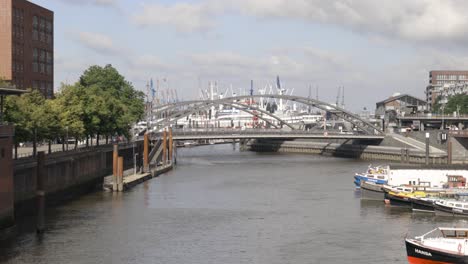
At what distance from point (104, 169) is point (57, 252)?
44562 mm

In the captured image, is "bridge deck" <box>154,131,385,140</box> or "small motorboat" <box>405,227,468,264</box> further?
"bridge deck" <box>154,131,385,140</box>

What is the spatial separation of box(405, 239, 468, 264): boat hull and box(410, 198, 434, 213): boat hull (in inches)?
A: 750

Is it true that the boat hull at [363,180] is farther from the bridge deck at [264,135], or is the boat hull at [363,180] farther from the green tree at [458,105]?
the green tree at [458,105]

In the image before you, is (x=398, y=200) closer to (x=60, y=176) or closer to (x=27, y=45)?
(x=60, y=176)

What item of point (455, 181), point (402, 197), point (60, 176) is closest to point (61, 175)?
point (60, 176)

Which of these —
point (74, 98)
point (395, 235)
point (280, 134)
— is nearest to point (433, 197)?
point (395, 235)

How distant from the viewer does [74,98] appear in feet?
267

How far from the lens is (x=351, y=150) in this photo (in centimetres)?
14025

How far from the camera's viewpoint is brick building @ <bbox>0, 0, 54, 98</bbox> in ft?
285

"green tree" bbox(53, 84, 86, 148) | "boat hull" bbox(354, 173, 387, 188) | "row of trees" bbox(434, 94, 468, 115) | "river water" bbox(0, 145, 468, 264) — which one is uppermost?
"row of trees" bbox(434, 94, 468, 115)

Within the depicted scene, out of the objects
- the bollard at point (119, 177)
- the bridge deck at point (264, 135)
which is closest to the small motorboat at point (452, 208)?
the bollard at point (119, 177)

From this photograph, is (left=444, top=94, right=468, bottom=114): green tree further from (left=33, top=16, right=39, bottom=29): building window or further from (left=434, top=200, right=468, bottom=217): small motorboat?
(left=434, top=200, right=468, bottom=217): small motorboat

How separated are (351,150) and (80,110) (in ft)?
225

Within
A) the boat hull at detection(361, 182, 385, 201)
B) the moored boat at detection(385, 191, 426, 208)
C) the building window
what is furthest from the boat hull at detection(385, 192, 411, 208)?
the building window
